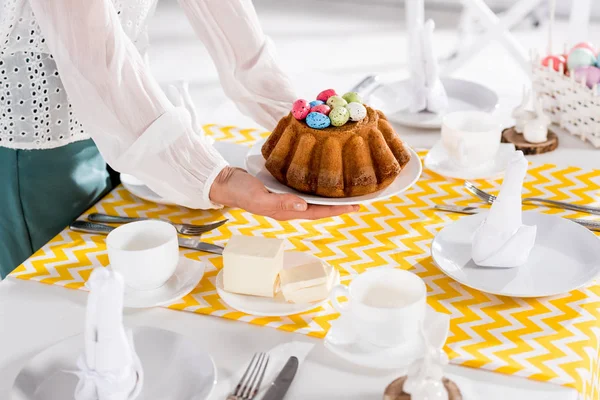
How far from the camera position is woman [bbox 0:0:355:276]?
1.42m

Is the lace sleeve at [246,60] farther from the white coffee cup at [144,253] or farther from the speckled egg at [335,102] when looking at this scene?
the white coffee cup at [144,253]

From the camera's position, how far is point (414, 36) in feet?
6.86

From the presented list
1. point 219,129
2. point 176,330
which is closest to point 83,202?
point 219,129

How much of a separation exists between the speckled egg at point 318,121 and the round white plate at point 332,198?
132 millimetres

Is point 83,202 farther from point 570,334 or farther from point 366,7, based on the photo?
point 366,7

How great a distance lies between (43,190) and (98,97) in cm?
39

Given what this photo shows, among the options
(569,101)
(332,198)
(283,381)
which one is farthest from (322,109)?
(569,101)

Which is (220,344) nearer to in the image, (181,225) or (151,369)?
(151,369)

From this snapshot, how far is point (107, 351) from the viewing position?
1062mm

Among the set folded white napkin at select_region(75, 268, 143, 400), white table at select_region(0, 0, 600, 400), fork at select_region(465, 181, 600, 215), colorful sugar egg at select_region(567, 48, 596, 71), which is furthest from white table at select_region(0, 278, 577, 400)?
colorful sugar egg at select_region(567, 48, 596, 71)

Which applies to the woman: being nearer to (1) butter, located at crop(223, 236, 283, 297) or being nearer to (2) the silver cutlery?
(1) butter, located at crop(223, 236, 283, 297)

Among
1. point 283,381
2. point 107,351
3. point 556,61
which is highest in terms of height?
point 556,61

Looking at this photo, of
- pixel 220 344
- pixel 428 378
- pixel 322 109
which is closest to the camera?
pixel 428 378

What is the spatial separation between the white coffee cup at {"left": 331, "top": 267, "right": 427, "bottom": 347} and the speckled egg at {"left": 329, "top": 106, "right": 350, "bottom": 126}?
36cm
